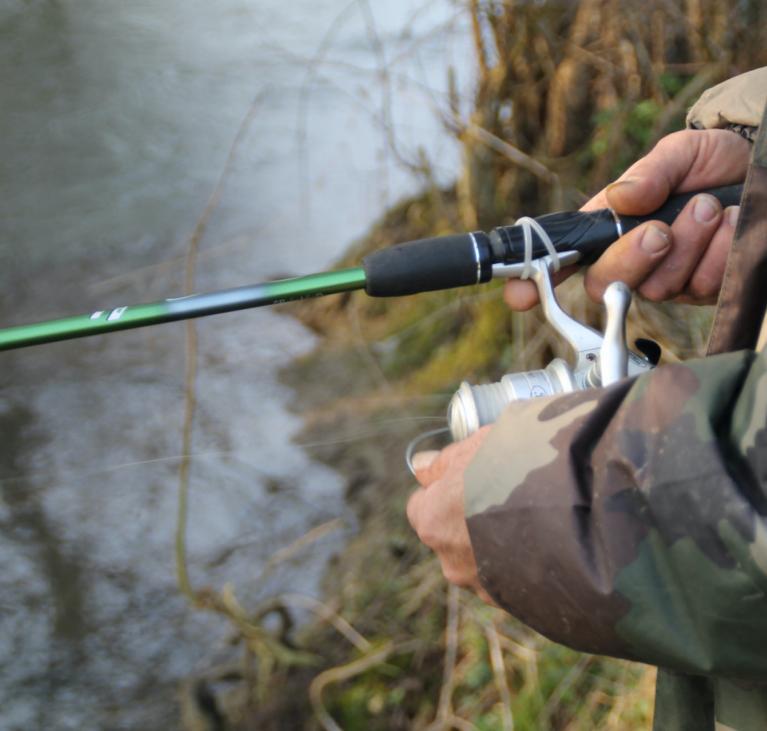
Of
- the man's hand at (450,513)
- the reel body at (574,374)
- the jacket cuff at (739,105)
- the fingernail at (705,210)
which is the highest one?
the jacket cuff at (739,105)

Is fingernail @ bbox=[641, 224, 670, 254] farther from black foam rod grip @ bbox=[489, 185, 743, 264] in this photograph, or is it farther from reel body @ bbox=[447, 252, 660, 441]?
reel body @ bbox=[447, 252, 660, 441]

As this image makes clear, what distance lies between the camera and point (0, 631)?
8.18 feet

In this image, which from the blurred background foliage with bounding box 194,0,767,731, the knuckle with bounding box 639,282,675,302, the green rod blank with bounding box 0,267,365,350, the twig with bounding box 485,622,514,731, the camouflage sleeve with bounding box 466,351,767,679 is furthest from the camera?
the blurred background foliage with bounding box 194,0,767,731

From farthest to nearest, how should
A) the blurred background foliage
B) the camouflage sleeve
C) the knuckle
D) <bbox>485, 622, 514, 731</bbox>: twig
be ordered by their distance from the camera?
the blurred background foliage, <bbox>485, 622, 514, 731</bbox>: twig, the knuckle, the camouflage sleeve

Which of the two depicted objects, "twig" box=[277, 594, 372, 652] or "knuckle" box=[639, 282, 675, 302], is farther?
"twig" box=[277, 594, 372, 652]

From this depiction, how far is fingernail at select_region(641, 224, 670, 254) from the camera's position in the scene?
1148 mm

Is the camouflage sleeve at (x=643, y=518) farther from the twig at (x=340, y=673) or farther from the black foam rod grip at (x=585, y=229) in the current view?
A: the twig at (x=340, y=673)

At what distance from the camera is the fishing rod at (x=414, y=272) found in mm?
1120

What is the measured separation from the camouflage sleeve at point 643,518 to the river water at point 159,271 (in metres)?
1.09

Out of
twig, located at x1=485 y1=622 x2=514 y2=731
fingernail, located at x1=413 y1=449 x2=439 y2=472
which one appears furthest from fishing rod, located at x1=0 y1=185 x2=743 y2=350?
twig, located at x1=485 y1=622 x2=514 y2=731

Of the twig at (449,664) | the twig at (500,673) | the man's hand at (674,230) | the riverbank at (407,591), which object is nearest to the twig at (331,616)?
the riverbank at (407,591)

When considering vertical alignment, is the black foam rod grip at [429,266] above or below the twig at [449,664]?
above

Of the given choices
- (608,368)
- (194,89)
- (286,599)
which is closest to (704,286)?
(608,368)

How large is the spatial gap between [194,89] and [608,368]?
3.94 metres
